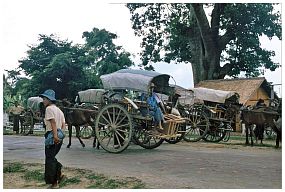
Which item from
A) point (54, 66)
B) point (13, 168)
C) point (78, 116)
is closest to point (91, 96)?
point (78, 116)

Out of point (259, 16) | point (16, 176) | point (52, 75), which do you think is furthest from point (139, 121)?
point (259, 16)

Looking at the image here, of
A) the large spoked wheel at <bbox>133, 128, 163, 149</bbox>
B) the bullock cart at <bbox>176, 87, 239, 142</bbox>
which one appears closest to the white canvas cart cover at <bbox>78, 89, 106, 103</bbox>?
the large spoked wheel at <bbox>133, 128, 163, 149</bbox>

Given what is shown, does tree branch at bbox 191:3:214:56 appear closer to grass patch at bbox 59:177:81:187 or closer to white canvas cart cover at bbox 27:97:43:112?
white canvas cart cover at bbox 27:97:43:112

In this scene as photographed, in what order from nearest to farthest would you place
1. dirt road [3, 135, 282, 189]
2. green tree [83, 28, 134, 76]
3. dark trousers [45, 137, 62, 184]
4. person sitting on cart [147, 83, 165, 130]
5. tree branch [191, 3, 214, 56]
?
dark trousers [45, 137, 62, 184], dirt road [3, 135, 282, 189], person sitting on cart [147, 83, 165, 130], tree branch [191, 3, 214, 56], green tree [83, 28, 134, 76]

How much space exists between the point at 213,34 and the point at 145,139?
41.0 ft

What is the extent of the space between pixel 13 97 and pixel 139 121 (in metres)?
13.8

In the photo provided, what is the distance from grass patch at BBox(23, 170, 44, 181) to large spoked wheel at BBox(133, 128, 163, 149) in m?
3.64

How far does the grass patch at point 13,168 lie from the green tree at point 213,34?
49.4 ft

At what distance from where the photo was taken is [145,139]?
10.7 metres

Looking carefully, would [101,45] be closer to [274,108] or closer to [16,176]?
[274,108]

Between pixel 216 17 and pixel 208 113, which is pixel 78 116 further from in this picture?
pixel 216 17

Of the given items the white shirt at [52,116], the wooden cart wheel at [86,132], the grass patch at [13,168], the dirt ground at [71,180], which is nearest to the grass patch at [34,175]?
the dirt ground at [71,180]

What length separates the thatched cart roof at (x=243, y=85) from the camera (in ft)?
61.8

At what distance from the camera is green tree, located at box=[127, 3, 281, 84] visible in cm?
2095
